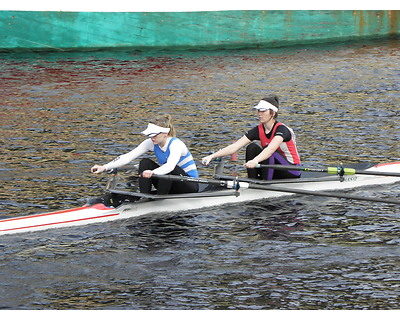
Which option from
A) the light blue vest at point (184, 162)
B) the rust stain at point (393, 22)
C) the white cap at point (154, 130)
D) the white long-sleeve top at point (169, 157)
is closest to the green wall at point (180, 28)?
the rust stain at point (393, 22)

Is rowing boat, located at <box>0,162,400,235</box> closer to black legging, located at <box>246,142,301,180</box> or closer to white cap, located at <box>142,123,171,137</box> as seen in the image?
black legging, located at <box>246,142,301,180</box>

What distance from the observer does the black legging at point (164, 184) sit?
13.1 m

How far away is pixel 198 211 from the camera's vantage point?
13.9 meters

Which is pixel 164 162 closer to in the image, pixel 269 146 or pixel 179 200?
pixel 179 200

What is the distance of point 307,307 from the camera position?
9797mm

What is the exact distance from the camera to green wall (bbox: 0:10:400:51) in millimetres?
34875

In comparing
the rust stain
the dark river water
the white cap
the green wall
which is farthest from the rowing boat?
the rust stain

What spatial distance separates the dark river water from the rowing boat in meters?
0.16

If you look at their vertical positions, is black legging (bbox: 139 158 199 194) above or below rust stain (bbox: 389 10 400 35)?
below

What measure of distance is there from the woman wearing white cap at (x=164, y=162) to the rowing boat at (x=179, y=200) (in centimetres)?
21

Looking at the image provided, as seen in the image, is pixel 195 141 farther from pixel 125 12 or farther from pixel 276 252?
pixel 125 12

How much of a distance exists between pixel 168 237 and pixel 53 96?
1495 centimetres

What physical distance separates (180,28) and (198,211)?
23660 millimetres

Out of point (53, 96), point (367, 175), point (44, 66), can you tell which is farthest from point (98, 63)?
point (367, 175)
